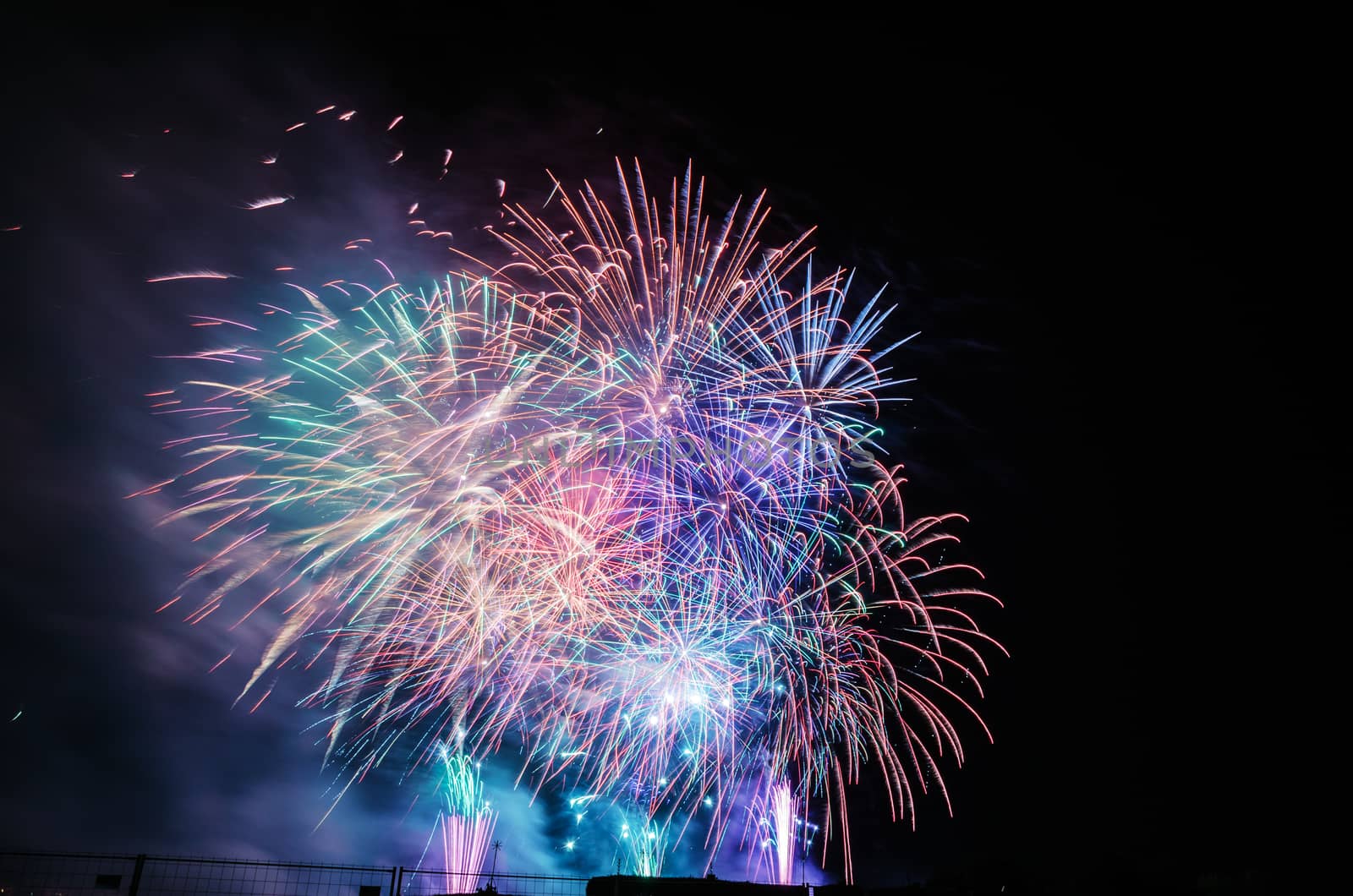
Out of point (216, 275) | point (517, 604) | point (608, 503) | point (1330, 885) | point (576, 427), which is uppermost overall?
point (216, 275)

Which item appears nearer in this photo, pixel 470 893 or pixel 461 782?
pixel 470 893

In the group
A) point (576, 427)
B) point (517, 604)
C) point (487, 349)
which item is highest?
point (487, 349)

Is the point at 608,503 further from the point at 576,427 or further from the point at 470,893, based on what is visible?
the point at 470,893

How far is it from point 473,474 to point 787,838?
1338cm

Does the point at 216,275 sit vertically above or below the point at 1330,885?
above

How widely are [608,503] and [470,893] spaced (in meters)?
7.89

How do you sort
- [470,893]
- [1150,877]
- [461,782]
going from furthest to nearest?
[461,782]
[1150,877]
[470,893]

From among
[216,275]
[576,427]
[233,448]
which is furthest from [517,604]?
[216,275]

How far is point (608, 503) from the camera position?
58.9 feet

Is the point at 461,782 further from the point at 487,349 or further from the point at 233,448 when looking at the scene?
the point at 487,349

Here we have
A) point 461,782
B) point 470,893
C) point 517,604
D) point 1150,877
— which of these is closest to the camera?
point 470,893

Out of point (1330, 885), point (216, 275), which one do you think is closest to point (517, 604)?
point (216, 275)

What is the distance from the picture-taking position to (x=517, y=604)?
1816 centimetres

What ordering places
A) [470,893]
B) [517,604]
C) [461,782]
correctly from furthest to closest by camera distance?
[461,782]
[517,604]
[470,893]
